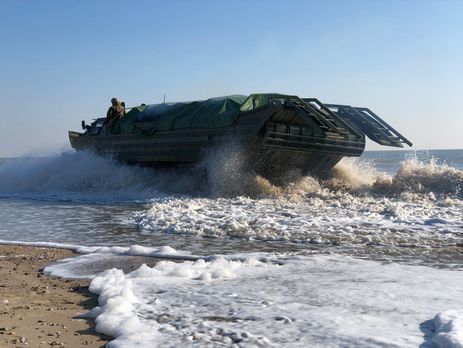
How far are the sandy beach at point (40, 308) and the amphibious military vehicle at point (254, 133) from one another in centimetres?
894

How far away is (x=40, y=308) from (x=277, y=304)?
1.85 meters

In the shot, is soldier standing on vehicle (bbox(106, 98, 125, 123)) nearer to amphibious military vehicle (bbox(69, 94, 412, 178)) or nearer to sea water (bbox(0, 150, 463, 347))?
amphibious military vehicle (bbox(69, 94, 412, 178))

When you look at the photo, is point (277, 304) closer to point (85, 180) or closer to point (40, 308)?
point (40, 308)

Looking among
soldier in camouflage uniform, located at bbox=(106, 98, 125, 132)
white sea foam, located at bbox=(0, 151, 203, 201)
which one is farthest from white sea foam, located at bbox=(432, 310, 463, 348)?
soldier in camouflage uniform, located at bbox=(106, 98, 125, 132)

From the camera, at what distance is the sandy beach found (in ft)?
11.3

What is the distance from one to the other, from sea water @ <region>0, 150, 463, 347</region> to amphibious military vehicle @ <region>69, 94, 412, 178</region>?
577 millimetres

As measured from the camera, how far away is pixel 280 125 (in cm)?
1489

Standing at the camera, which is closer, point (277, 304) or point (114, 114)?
point (277, 304)

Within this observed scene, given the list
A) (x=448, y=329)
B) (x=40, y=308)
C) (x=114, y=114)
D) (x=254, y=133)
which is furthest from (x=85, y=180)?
(x=448, y=329)

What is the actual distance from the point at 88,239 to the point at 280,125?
7.74 meters

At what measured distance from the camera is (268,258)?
6309 mm

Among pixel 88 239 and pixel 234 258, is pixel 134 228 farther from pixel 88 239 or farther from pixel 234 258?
pixel 234 258

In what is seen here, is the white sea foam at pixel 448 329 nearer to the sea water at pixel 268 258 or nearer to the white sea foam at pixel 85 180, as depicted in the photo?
the sea water at pixel 268 258

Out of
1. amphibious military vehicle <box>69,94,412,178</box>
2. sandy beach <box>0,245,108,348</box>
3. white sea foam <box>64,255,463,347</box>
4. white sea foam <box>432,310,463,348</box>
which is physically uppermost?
amphibious military vehicle <box>69,94,412,178</box>
